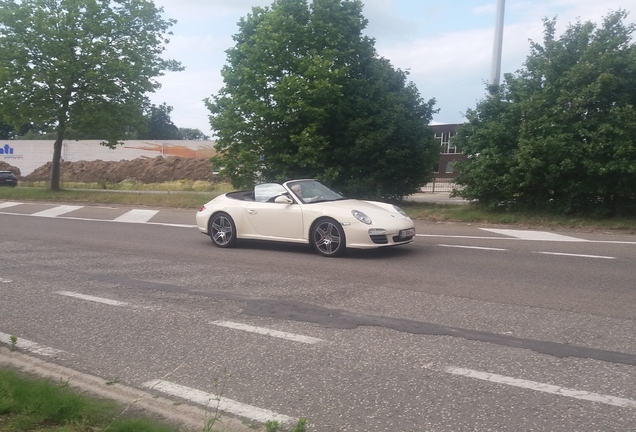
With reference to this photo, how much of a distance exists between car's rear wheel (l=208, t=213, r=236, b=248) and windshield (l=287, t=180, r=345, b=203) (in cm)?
133

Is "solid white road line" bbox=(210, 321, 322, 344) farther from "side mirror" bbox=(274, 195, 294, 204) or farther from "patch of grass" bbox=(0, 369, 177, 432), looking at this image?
"side mirror" bbox=(274, 195, 294, 204)

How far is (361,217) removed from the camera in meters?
10.0

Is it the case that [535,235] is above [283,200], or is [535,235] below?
below

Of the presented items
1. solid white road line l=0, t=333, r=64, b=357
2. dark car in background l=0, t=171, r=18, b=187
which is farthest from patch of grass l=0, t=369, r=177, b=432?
dark car in background l=0, t=171, r=18, b=187

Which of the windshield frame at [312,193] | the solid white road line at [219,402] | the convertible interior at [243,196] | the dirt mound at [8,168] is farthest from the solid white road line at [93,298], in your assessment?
the dirt mound at [8,168]

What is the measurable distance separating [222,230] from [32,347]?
6.19m

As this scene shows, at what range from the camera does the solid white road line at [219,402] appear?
4.00 metres

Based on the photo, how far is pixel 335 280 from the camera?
27.6 feet

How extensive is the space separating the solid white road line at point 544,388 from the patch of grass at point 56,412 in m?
2.22

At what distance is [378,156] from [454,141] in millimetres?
3269

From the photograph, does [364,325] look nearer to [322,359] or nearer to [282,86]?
[322,359]

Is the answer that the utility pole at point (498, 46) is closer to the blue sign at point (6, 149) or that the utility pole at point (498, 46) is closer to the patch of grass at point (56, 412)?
the patch of grass at point (56, 412)

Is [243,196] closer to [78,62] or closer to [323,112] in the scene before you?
[323,112]

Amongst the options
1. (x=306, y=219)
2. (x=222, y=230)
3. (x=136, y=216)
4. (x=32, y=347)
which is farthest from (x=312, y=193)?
(x=136, y=216)
